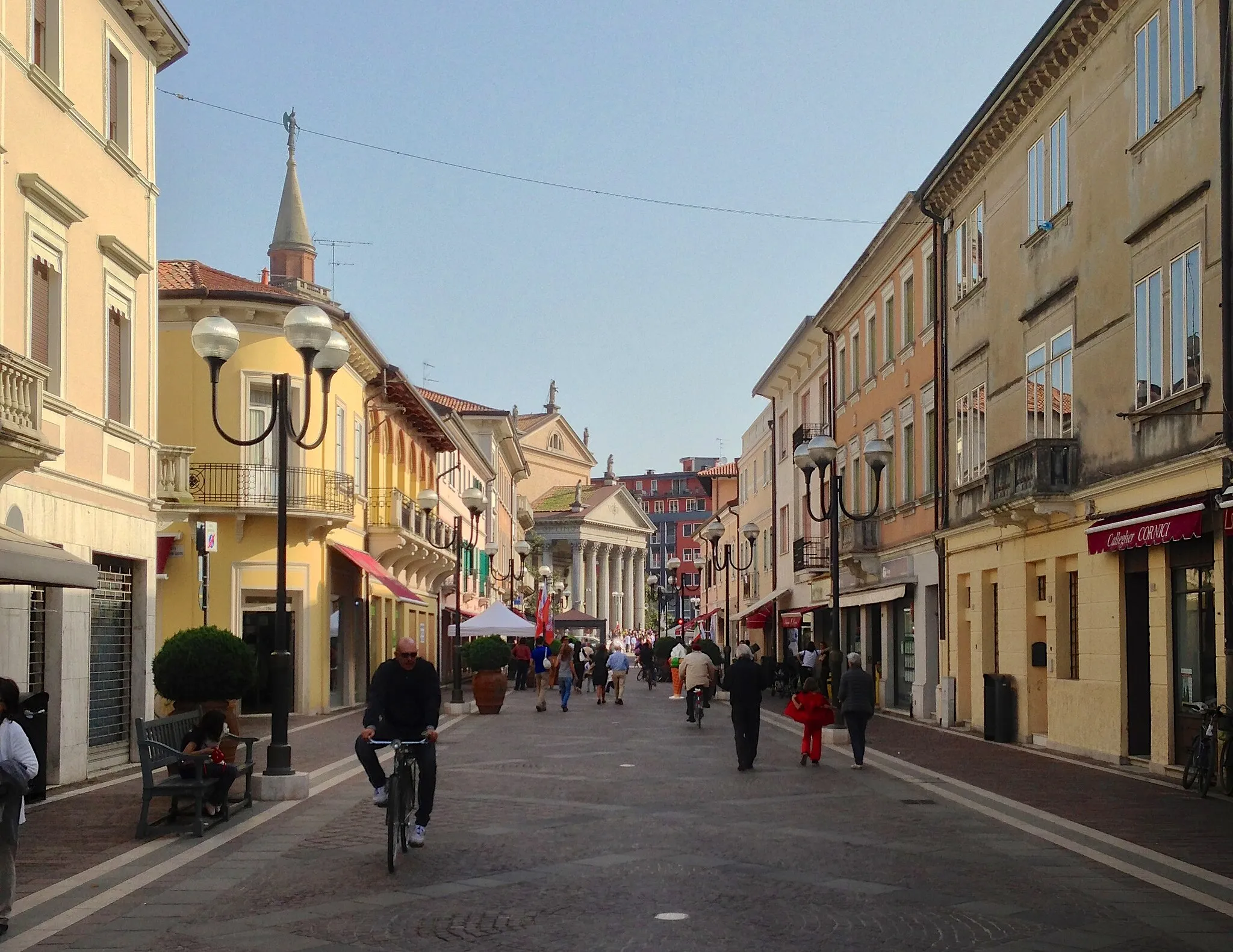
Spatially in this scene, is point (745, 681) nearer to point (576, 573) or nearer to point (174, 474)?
point (174, 474)

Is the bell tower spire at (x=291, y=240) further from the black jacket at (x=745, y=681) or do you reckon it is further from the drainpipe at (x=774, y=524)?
the black jacket at (x=745, y=681)

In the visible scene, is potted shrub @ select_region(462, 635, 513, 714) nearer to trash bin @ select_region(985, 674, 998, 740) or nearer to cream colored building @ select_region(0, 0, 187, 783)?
trash bin @ select_region(985, 674, 998, 740)

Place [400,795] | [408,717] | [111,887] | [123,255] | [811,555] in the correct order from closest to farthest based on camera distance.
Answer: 1. [111,887]
2. [400,795]
3. [408,717]
4. [123,255]
5. [811,555]

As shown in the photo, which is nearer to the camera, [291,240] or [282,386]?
[282,386]

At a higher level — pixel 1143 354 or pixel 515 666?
pixel 1143 354

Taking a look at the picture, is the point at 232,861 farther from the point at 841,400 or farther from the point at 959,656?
the point at 841,400

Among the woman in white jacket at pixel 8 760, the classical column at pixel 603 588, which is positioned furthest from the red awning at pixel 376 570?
the classical column at pixel 603 588

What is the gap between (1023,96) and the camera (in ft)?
78.7

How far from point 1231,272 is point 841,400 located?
26.0m

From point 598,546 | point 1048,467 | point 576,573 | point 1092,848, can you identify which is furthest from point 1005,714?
point 598,546

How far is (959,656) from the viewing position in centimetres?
2881

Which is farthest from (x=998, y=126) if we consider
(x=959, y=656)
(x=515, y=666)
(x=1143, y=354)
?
(x=515, y=666)

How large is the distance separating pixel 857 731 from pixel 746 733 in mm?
1550

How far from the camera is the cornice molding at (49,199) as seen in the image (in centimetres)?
1611
